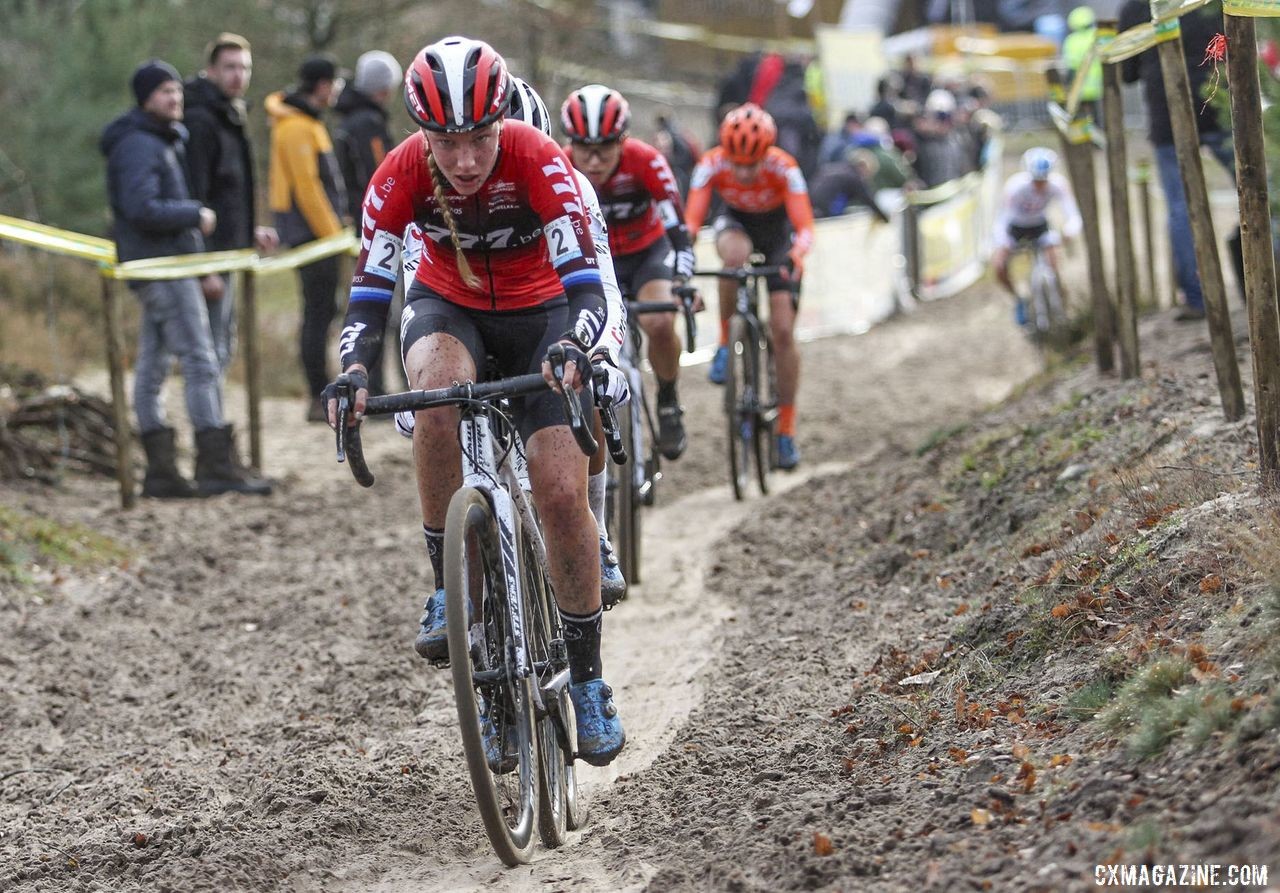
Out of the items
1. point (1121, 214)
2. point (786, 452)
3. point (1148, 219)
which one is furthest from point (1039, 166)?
point (1121, 214)

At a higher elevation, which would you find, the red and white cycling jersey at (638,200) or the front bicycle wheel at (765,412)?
the red and white cycling jersey at (638,200)

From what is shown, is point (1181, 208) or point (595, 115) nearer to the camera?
point (595, 115)

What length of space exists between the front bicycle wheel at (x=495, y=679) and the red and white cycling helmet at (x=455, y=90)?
3.75ft

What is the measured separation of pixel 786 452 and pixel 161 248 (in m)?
4.45

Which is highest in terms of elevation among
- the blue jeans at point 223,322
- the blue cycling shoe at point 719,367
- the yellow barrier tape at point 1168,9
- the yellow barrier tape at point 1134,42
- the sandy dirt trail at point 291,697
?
the yellow barrier tape at point 1134,42

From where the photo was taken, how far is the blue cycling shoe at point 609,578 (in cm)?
527

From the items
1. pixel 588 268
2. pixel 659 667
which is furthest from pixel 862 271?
pixel 588 268

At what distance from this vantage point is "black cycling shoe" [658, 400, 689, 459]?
8.85m

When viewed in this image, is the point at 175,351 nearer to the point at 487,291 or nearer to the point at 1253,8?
the point at 487,291

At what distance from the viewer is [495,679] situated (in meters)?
4.45

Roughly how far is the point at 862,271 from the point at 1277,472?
1469cm

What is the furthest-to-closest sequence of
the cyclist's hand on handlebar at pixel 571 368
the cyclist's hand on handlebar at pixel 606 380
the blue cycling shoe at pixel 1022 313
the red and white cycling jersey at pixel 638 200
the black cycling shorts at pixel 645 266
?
the blue cycling shoe at pixel 1022 313 < the black cycling shorts at pixel 645 266 < the red and white cycling jersey at pixel 638 200 < the cyclist's hand on handlebar at pixel 606 380 < the cyclist's hand on handlebar at pixel 571 368
